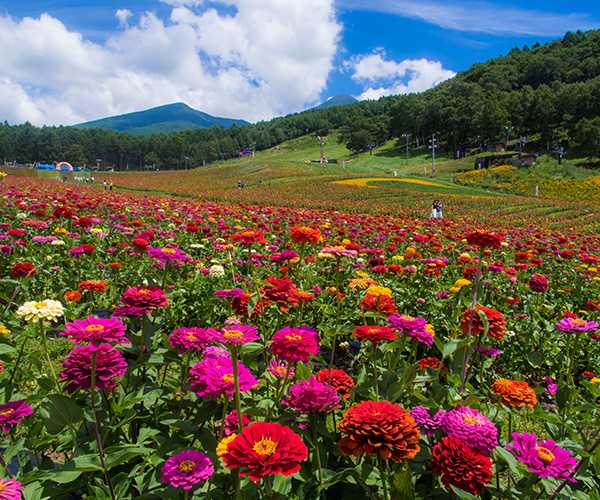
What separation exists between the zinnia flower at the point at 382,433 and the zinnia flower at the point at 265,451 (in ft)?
0.67

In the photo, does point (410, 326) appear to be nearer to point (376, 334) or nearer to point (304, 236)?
point (376, 334)

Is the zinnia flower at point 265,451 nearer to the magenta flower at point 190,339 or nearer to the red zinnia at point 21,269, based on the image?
the magenta flower at point 190,339

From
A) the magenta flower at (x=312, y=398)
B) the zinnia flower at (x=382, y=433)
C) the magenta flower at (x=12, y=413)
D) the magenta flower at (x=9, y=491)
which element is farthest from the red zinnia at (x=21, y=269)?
the zinnia flower at (x=382, y=433)

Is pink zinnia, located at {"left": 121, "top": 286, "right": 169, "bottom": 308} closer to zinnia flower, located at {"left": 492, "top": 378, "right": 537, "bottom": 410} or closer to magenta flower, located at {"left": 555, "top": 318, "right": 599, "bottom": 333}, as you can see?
zinnia flower, located at {"left": 492, "top": 378, "right": 537, "bottom": 410}

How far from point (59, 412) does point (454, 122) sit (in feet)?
277

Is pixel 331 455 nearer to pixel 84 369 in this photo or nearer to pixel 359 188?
pixel 84 369

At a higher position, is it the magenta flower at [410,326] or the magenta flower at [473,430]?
the magenta flower at [410,326]

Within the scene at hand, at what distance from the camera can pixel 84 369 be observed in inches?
51.4

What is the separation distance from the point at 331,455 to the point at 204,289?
282cm

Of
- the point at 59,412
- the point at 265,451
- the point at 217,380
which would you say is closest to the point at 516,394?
the point at 265,451

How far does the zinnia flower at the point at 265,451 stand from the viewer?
0.93m

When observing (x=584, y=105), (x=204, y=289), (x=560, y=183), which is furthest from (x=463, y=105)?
(x=204, y=289)

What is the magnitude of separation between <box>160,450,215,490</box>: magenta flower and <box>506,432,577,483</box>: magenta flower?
1.15 metres

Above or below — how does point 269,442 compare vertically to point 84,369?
below
